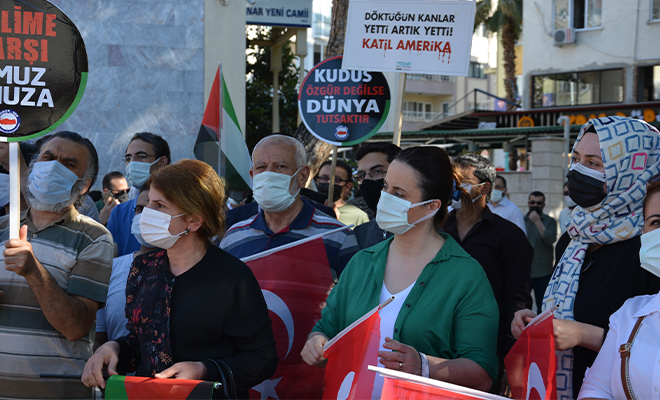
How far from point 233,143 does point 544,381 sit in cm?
459

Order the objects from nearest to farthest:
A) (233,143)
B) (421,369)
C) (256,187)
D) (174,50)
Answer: (421,369) < (256,187) < (233,143) < (174,50)

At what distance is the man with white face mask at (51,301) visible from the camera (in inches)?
119

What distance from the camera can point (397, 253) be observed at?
3.09 m

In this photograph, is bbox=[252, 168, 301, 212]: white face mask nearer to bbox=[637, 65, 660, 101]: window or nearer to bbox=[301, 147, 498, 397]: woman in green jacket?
bbox=[301, 147, 498, 397]: woman in green jacket

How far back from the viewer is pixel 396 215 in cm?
304

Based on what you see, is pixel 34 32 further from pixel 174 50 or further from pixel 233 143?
pixel 174 50

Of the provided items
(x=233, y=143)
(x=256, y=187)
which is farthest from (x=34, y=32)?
(x=233, y=143)

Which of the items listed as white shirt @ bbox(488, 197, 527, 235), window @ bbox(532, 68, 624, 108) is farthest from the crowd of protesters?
window @ bbox(532, 68, 624, 108)

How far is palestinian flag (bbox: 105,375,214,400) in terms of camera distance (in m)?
2.68

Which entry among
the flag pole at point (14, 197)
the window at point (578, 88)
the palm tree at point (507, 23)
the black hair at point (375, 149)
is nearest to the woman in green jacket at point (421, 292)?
the flag pole at point (14, 197)

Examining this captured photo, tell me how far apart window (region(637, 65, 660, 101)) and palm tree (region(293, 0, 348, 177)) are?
20.5 metres

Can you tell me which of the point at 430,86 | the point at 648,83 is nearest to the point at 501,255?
the point at 648,83

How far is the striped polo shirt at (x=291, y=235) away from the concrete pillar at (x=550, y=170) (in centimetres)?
→ 1503

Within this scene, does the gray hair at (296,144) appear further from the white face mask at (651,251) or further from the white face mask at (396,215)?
the white face mask at (651,251)
